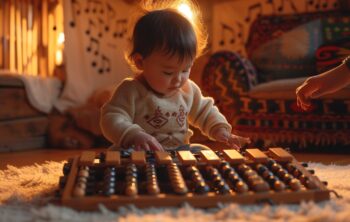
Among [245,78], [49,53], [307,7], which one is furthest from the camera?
[49,53]

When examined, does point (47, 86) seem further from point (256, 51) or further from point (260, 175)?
point (260, 175)

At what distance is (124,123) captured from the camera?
1046 mm

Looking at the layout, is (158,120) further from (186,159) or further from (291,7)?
(291,7)

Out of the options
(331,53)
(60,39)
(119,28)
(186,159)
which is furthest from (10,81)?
(186,159)

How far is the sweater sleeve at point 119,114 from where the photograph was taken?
1041mm

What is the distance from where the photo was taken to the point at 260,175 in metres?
0.75

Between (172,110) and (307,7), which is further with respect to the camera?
(307,7)

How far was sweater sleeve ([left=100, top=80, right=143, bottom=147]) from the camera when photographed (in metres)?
1.04

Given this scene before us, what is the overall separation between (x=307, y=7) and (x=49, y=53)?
157 cm

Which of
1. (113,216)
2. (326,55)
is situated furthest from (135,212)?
(326,55)

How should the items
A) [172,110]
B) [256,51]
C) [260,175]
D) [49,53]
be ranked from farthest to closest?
[49,53], [256,51], [172,110], [260,175]

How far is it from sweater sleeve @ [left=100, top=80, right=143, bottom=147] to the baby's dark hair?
0.09m

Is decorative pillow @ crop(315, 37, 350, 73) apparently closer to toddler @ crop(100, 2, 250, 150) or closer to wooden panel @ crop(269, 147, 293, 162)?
toddler @ crop(100, 2, 250, 150)

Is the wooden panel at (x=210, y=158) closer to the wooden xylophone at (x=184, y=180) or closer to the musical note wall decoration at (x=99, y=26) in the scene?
the wooden xylophone at (x=184, y=180)
